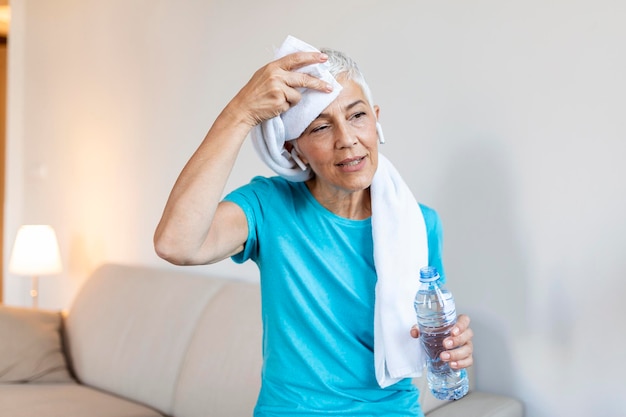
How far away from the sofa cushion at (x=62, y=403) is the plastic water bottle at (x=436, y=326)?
4.73 feet

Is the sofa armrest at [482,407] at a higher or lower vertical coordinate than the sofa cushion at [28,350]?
higher

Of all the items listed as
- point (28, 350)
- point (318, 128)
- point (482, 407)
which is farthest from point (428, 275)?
point (28, 350)

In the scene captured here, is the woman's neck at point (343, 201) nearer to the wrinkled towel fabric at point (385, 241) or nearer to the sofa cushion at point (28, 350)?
the wrinkled towel fabric at point (385, 241)

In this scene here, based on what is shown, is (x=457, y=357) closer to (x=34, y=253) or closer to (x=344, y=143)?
(x=344, y=143)

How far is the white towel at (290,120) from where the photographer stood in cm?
129

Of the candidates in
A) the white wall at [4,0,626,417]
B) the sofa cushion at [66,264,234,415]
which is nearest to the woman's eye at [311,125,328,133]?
the white wall at [4,0,626,417]

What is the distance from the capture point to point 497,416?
1749 millimetres

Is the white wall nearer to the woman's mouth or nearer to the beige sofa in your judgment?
the beige sofa

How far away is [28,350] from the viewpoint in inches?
117

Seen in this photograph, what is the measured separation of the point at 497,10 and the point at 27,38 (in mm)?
3343

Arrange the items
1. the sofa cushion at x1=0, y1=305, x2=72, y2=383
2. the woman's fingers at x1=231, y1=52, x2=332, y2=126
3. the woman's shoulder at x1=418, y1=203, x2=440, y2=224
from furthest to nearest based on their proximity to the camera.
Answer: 1. the sofa cushion at x1=0, y1=305, x2=72, y2=383
2. the woman's shoulder at x1=418, y1=203, x2=440, y2=224
3. the woman's fingers at x1=231, y1=52, x2=332, y2=126

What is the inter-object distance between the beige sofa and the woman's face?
2.72 feet

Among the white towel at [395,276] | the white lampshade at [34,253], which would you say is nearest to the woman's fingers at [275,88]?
the white towel at [395,276]

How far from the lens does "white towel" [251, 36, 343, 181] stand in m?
1.29
